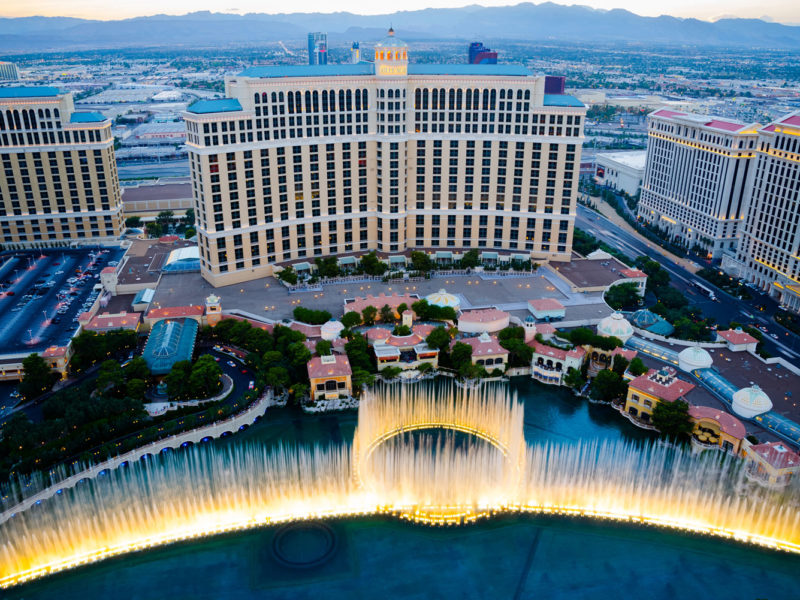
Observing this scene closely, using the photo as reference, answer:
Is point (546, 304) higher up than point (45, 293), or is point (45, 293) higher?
point (546, 304)

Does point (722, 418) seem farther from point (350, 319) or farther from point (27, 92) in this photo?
point (27, 92)

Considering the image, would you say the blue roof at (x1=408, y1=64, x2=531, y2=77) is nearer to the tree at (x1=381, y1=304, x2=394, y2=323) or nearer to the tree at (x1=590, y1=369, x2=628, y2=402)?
the tree at (x1=381, y1=304, x2=394, y2=323)

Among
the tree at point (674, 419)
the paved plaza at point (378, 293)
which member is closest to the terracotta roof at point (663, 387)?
the tree at point (674, 419)

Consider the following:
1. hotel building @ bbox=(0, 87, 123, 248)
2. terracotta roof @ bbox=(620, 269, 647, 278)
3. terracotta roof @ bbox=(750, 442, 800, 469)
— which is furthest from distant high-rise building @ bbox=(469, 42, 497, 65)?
terracotta roof @ bbox=(750, 442, 800, 469)

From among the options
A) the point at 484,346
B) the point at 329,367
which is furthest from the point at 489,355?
the point at 329,367

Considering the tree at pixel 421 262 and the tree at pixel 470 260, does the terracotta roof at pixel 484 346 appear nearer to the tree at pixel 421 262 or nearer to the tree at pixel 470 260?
the tree at pixel 421 262
